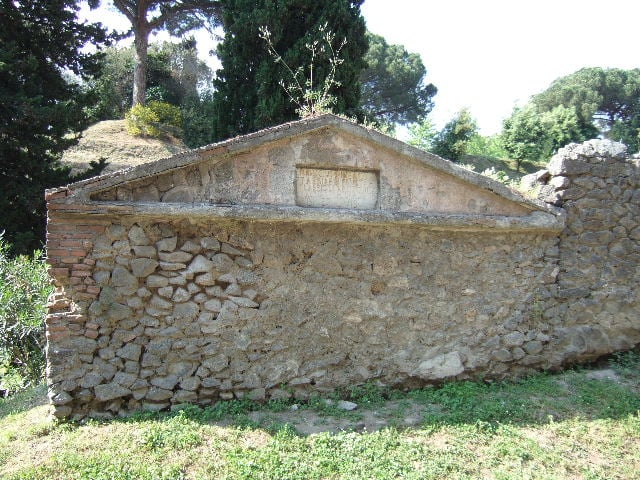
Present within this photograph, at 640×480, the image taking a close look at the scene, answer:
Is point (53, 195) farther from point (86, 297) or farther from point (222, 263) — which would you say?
point (222, 263)

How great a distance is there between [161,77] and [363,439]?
20.8 meters

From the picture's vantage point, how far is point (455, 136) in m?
17.2

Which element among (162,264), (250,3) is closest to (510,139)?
(250,3)

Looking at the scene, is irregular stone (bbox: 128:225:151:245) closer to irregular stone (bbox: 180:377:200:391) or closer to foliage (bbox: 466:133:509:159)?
irregular stone (bbox: 180:377:200:391)

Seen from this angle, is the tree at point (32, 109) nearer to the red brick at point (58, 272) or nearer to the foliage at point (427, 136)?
the red brick at point (58, 272)

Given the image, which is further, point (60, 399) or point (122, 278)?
point (122, 278)

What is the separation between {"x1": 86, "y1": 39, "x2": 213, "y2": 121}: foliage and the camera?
→ 21.1 metres

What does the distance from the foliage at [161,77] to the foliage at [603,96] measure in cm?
1968

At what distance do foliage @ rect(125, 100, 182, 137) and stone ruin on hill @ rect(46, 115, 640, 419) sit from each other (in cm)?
1389

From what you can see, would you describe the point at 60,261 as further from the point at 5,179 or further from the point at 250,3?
the point at 250,3

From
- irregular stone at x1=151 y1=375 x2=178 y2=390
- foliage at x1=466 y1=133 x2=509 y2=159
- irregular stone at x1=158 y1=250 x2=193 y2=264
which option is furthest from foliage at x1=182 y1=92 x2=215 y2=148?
foliage at x1=466 y1=133 x2=509 y2=159

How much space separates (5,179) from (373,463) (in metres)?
10.1

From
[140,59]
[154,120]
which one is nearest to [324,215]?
[154,120]

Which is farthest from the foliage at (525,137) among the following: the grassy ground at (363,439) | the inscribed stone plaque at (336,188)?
the inscribed stone plaque at (336,188)
